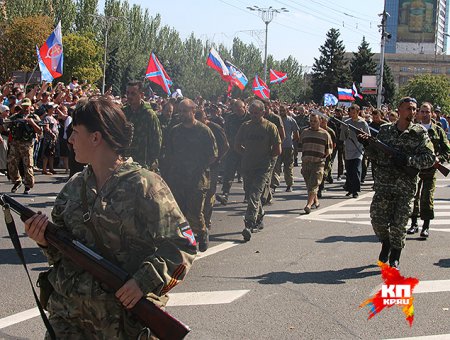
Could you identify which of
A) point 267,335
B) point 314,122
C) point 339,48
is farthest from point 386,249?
point 339,48

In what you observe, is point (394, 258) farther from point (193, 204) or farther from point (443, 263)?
point (193, 204)

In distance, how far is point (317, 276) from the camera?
707 cm

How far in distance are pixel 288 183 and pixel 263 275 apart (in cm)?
804

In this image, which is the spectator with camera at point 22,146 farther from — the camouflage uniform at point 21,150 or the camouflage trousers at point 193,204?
the camouflage trousers at point 193,204

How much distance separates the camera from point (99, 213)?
9.52 ft

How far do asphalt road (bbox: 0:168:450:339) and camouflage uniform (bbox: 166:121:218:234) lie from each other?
0.54 meters

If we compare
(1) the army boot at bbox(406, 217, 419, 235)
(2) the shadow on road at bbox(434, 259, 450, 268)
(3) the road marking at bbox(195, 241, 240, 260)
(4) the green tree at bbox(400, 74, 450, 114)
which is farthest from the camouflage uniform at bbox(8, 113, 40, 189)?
(4) the green tree at bbox(400, 74, 450, 114)

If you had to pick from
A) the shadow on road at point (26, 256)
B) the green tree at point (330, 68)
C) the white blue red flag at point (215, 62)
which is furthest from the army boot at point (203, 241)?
the green tree at point (330, 68)

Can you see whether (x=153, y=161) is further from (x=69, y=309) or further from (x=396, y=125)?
(x=69, y=309)

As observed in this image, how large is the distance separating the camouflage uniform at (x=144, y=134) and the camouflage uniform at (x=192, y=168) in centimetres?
33

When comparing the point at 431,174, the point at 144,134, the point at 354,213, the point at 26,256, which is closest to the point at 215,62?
the point at 354,213

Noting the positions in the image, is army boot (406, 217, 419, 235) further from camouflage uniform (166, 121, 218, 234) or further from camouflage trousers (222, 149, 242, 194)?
camouflage trousers (222, 149, 242, 194)

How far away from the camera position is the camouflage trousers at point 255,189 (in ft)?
30.2

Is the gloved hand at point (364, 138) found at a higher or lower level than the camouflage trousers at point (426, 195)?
higher
